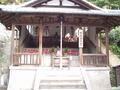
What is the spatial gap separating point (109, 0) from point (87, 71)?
1082cm

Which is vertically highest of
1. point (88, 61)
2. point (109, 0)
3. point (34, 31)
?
point (109, 0)

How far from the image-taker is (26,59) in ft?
59.7

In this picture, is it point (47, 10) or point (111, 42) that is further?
point (111, 42)

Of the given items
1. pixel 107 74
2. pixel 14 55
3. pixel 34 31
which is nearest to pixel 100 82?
pixel 107 74

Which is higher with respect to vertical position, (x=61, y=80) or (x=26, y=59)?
(x=26, y=59)

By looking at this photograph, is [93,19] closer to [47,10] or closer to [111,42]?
[47,10]

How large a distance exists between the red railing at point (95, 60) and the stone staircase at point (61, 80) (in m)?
1.12

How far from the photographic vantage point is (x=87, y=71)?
57.4 ft

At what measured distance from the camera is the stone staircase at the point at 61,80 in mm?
15375

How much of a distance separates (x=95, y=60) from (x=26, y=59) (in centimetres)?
400

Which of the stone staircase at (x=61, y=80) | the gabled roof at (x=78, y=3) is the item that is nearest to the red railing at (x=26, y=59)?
the stone staircase at (x=61, y=80)

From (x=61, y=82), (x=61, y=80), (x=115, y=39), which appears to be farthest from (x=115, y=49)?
(x=61, y=82)

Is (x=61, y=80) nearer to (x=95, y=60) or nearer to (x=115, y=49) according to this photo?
(x=95, y=60)

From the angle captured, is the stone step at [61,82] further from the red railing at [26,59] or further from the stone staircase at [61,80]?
the red railing at [26,59]
